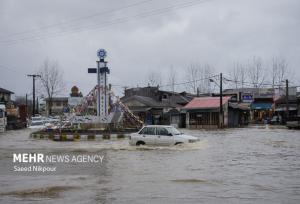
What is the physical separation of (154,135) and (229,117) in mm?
43327

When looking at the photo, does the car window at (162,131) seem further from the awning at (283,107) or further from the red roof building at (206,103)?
the awning at (283,107)

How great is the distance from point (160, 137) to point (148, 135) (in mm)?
772

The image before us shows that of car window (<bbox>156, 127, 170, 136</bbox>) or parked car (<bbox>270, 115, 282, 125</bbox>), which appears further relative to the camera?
parked car (<bbox>270, 115, 282, 125</bbox>)

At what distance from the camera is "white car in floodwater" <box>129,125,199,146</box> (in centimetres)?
2364

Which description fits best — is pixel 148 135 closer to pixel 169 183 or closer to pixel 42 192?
pixel 169 183

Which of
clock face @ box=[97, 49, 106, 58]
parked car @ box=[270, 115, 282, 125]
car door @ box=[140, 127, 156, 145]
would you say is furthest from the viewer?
parked car @ box=[270, 115, 282, 125]

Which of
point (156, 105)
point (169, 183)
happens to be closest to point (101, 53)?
point (169, 183)

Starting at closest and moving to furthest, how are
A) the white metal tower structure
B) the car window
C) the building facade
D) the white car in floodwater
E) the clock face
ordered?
the white car in floodwater
the car window
the white metal tower structure
the clock face
the building facade

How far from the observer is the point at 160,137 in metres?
24.0

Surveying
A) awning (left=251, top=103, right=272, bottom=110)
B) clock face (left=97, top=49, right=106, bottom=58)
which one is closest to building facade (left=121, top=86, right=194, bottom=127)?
awning (left=251, top=103, right=272, bottom=110)

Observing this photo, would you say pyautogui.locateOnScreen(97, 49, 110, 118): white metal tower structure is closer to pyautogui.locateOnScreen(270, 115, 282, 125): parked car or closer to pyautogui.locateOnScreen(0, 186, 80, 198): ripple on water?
pyautogui.locateOnScreen(0, 186, 80, 198): ripple on water

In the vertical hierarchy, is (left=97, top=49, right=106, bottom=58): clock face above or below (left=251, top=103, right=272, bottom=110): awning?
above

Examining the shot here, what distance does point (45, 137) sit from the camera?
33.8 meters

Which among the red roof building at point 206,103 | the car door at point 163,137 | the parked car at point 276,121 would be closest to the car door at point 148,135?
the car door at point 163,137
